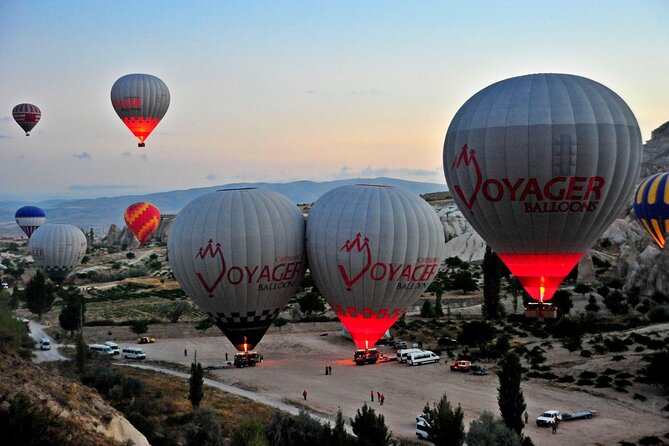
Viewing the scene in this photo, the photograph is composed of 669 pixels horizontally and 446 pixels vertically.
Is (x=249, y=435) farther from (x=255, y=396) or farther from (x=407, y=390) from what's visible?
(x=407, y=390)

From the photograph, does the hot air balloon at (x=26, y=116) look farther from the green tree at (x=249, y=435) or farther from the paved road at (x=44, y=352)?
the green tree at (x=249, y=435)

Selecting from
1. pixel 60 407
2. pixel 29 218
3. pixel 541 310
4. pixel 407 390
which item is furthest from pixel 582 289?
pixel 29 218

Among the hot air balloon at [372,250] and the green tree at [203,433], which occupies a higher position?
the hot air balloon at [372,250]

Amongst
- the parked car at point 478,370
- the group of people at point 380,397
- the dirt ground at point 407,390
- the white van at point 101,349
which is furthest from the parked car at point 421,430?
the white van at point 101,349

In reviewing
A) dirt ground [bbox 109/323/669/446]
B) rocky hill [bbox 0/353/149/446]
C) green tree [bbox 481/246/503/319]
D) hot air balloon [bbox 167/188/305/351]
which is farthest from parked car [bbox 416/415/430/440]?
green tree [bbox 481/246/503/319]

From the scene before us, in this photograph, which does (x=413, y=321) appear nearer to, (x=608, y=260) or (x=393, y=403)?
(x=393, y=403)
